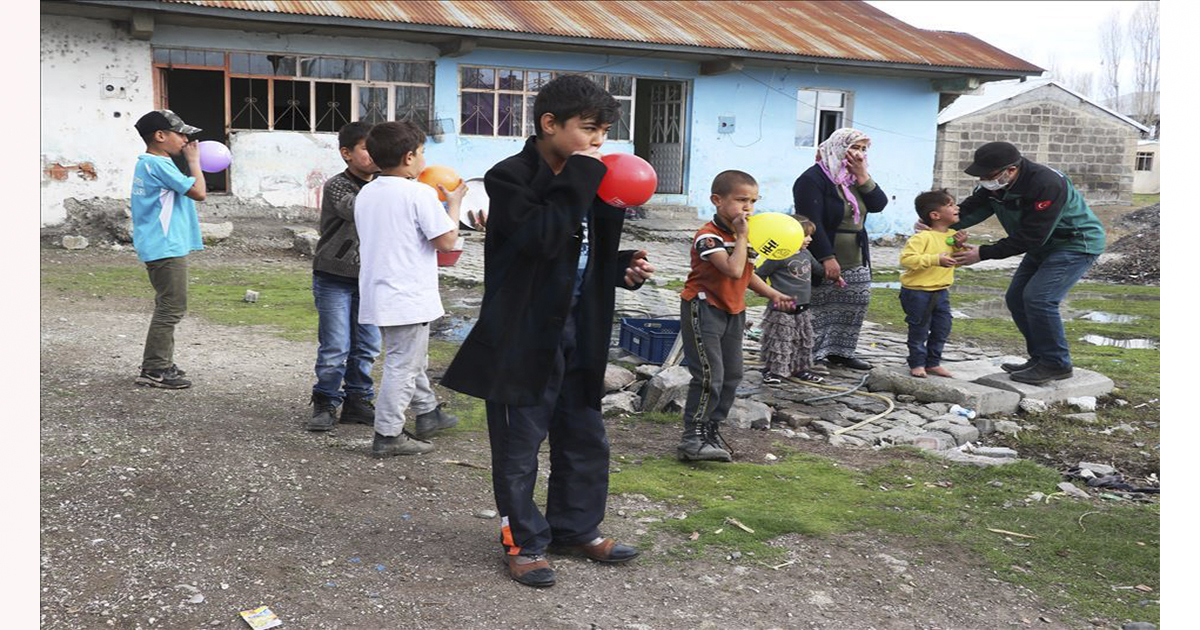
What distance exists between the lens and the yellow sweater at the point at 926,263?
22.3 feet

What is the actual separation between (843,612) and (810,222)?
3713 millimetres

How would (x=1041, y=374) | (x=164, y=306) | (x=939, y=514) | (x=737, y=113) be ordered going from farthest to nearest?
(x=737, y=113), (x=1041, y=374), (x=164, y=306), (x=939, y=514)

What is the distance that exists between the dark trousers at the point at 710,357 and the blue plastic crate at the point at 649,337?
6.95 ft

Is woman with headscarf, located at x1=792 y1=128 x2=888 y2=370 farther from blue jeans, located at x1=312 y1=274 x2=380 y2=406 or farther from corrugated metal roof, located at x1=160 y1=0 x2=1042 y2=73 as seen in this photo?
corrugated metal roof, located at x1=160 y1=0 x2=1042 y2=73

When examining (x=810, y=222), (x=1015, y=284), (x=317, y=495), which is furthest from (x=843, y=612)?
(x=1015, y=284)

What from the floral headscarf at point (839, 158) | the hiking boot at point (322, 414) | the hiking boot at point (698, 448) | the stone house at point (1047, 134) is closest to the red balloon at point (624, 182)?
the hiking boot at point (698, 448)

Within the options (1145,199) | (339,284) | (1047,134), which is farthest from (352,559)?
(1145,199)

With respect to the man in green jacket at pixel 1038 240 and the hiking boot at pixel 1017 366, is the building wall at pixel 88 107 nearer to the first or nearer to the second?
the man in green jacket at pixel 1038 240

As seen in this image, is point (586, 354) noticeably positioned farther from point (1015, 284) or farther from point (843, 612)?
point (1015, 284)

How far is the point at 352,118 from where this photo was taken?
51.6ft

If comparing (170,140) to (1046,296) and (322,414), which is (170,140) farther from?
(1046,296)

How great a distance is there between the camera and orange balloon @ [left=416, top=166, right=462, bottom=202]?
504 cm

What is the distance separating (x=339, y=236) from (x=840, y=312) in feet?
12.7

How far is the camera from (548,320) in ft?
11.3
